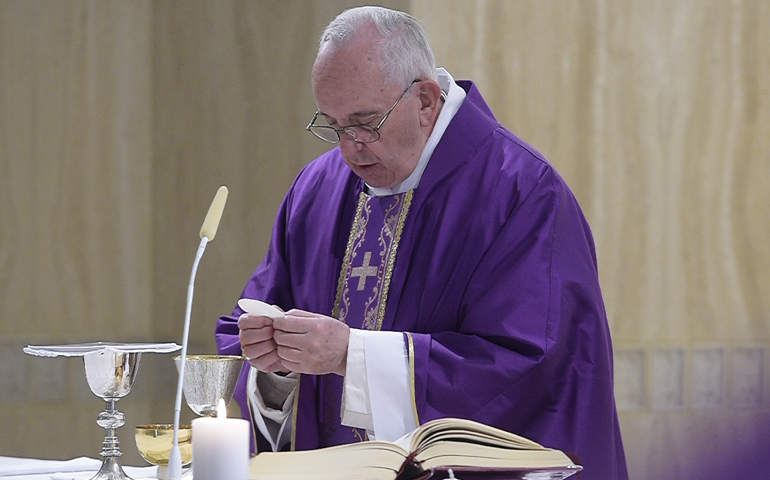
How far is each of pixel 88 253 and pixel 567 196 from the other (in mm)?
2904

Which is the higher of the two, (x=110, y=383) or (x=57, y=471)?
(x=110, y=383)

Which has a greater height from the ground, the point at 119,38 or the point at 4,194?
the point at 119,38

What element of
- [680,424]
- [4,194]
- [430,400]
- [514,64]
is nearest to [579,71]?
[514,64]

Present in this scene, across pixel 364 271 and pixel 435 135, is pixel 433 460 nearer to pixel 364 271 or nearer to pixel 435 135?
pixel 364 271

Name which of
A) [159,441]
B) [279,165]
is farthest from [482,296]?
[279,165]

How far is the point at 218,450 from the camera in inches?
54.6

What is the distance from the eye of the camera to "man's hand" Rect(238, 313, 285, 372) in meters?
2.35

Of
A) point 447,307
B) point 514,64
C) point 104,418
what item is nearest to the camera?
point 104,418

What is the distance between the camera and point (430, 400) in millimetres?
2404

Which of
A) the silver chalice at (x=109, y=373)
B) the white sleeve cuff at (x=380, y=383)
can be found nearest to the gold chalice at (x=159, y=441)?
the silver chalice at (x=109, y=373)

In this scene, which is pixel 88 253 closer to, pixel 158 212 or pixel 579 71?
pixel 158 212

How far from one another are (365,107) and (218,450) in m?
1.44

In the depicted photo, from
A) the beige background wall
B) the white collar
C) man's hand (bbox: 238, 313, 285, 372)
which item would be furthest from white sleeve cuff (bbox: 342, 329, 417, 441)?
the beige background wall

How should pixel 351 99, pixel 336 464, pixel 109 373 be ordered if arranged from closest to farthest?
pixel 336 464 → pixel 109 373 → pixel 351 99
